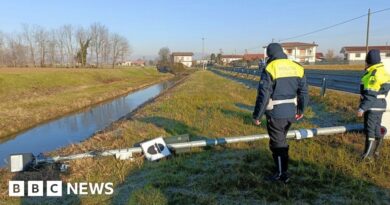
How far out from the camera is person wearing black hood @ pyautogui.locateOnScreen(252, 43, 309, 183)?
163 inches

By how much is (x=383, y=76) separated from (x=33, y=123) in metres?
17.7

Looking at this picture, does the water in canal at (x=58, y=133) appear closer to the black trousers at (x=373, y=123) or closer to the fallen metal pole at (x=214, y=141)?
the fallen metal pole at (x=214, y=141)

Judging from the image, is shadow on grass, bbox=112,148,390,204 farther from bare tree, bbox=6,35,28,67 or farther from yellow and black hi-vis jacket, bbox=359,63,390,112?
bare tree, bbox=6,35,28,67

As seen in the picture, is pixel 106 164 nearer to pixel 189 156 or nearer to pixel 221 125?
pixel 189 156

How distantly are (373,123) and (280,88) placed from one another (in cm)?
203

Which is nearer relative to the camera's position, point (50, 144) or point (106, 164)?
point (106, 164)

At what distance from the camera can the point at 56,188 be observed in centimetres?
477

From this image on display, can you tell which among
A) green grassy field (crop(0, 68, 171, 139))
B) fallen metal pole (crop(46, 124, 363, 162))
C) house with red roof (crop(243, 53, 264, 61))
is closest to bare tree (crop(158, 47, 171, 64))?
house with red roof (crop(243, 53, 264, 61))

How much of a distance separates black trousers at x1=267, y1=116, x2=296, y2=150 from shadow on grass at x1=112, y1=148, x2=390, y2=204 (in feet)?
1.95

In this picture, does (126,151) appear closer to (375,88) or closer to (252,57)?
(375,88)

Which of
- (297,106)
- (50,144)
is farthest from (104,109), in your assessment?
(297,106)

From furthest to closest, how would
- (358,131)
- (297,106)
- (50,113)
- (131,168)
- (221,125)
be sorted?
(50,113) → (221,125) → (358,131) → (131,168) → (297,106)

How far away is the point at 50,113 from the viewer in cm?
1986

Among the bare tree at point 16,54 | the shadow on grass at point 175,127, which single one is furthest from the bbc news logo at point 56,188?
the bare tree at point 16,54
